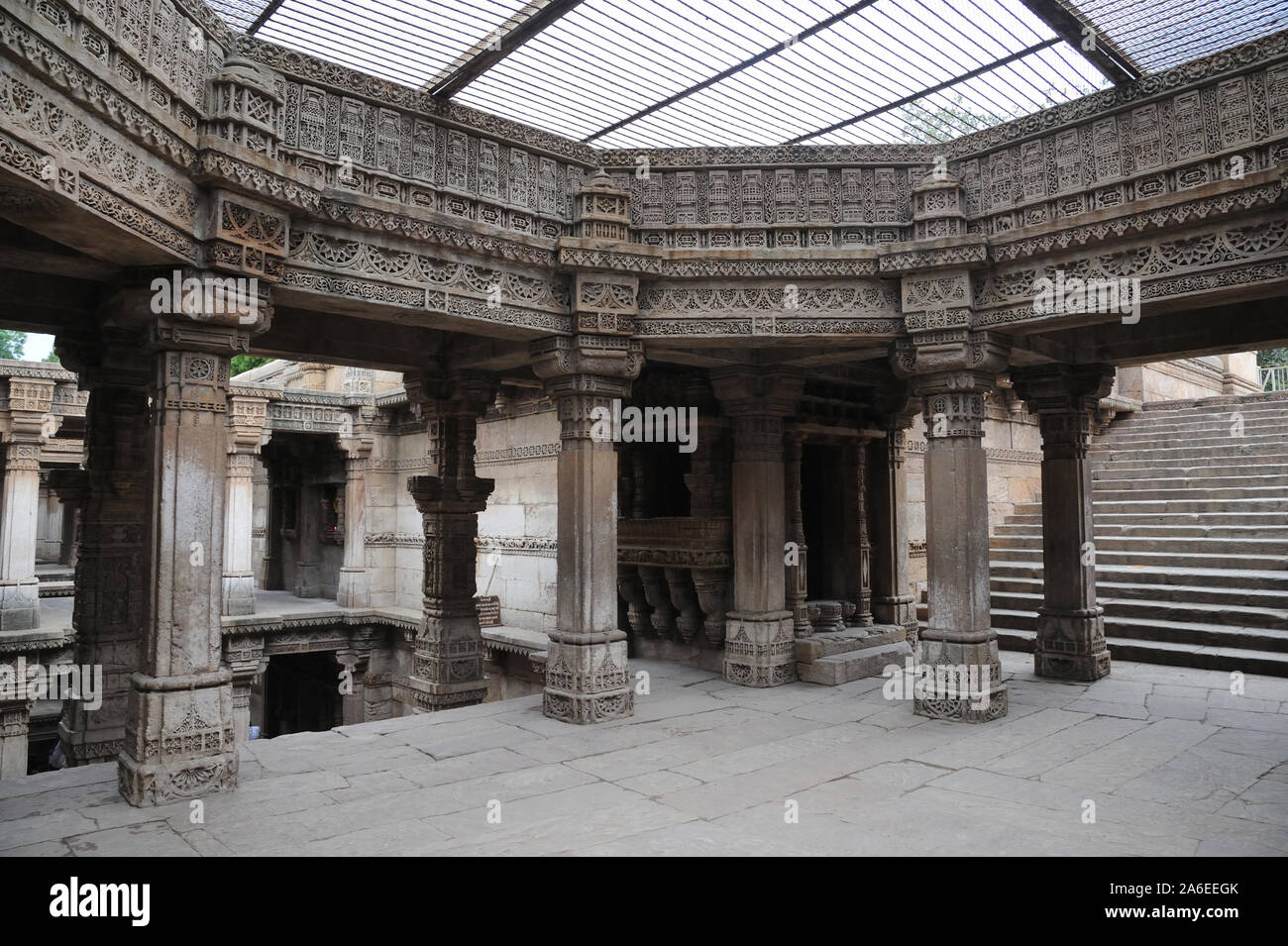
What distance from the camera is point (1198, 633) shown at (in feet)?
32.1

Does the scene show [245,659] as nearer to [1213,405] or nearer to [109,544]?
[109,544]

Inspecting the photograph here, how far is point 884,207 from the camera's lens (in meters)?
7.54

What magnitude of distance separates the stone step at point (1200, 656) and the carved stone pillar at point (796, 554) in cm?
355

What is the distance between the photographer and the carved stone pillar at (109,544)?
6.83 meters

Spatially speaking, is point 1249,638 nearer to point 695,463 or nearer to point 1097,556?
point 1097,556

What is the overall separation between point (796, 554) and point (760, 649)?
1.22 meters

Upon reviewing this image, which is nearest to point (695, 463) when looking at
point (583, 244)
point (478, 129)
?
point (583, 244)

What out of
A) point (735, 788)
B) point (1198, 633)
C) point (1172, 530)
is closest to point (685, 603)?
point (735, 788)

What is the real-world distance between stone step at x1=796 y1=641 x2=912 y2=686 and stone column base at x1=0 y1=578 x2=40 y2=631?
1302 cm

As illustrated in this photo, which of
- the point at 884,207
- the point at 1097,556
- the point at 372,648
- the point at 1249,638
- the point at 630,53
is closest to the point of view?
the point at 630,53

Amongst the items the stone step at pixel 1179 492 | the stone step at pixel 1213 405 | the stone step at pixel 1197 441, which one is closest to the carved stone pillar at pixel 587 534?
the stone step at pixel 1179 492

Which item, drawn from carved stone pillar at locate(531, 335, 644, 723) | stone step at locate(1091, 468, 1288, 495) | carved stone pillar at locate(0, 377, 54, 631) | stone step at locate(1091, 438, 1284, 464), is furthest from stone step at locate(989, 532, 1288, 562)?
carved stone pillar at locate(0, 377, 54, 631)

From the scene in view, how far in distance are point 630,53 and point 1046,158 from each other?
11.5 feet

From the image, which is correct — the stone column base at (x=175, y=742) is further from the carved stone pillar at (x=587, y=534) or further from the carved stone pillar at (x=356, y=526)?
the carved stone pillar at (x=356, y=526)
